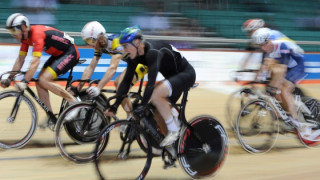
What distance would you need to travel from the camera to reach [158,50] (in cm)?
396

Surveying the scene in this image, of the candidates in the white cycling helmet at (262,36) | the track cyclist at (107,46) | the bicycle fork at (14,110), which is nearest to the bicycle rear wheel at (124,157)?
the track cyclist at (107,46)

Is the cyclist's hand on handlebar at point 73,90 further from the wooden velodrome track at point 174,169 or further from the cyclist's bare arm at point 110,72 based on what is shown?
the wooden velodrome track at point 174,169

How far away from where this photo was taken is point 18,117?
16.8ft

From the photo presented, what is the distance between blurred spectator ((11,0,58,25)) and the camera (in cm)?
999

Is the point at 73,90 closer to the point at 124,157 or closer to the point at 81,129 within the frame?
the point at 81,129

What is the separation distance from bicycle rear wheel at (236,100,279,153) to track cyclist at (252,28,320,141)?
0.31 metres

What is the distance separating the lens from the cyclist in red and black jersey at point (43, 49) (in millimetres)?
4980

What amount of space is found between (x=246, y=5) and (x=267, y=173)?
1044 cm

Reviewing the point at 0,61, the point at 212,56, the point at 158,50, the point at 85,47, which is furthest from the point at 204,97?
the point at 158,50

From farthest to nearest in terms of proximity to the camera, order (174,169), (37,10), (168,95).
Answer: (37,10), (174,169), (168,95)

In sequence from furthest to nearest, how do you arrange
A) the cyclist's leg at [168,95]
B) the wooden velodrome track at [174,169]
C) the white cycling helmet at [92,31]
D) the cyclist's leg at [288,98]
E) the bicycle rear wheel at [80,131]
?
the cyclist's leg at [288,98]
the white cycling helmet at [92,31]
the bicycle rear wheel at [80,131]
the wooden velodrome track at [174,169]
the cyclist's leg at [168,95]

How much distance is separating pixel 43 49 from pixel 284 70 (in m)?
3.05

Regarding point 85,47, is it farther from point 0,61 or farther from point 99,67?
point 0,61

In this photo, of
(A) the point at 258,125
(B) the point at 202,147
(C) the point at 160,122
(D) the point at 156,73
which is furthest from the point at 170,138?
(A) the point at 258,125
